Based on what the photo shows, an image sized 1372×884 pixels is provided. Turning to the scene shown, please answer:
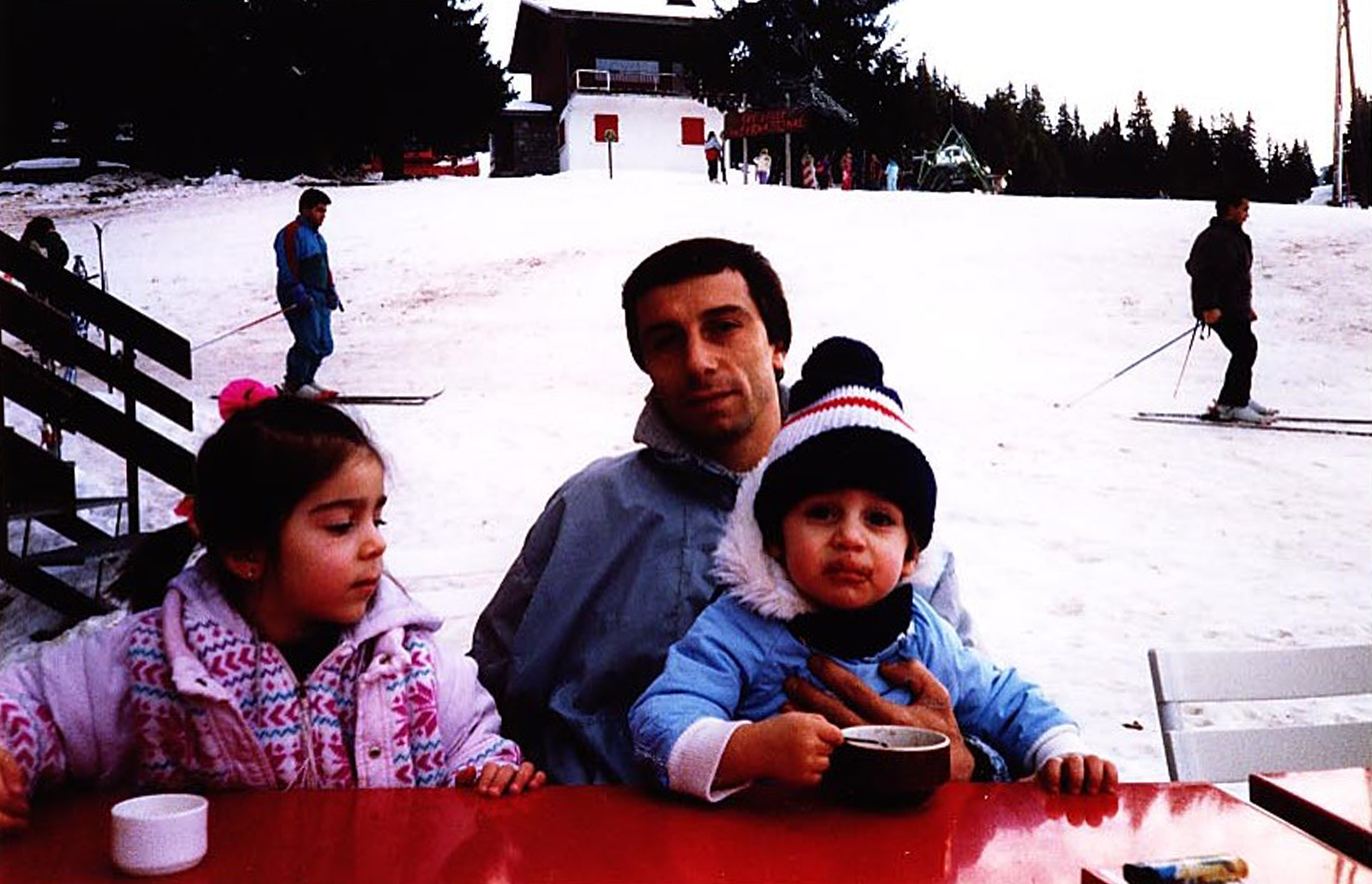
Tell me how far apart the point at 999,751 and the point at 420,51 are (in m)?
3.74

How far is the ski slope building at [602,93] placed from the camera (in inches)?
485

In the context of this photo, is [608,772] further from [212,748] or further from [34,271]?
[34,271]

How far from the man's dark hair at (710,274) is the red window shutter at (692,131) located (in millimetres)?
15190

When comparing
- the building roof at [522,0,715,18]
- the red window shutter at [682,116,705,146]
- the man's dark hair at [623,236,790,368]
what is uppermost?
the building roof at [522,0,715,18]

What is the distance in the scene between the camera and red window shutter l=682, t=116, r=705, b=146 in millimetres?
16281

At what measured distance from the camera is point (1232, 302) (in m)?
5.85

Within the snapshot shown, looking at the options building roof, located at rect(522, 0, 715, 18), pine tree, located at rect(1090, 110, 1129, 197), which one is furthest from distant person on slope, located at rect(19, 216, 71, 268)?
pine tree, located at rect(1090, 110, 1129, 197)

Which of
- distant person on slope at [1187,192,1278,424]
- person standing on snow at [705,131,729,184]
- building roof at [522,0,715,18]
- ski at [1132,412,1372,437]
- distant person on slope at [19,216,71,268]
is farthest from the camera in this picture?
person standing on snow at [705,131,729,184]

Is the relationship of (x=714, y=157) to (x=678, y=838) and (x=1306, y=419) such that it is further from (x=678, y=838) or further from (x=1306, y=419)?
(x=678, y=838)

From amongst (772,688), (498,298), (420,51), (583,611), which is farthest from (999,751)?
(498,298)

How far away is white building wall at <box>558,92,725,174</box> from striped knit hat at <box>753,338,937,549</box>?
1538 cm

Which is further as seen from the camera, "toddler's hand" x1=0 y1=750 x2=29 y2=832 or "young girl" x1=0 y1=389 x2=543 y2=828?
"young girl" x1=0 y1=389 x2=543 y2=828

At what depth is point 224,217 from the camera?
5.43 meters

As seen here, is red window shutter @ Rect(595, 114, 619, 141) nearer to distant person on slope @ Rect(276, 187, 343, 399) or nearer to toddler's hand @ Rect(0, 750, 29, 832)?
distant person on slope @ Rect(276, 187, 343, 399)
